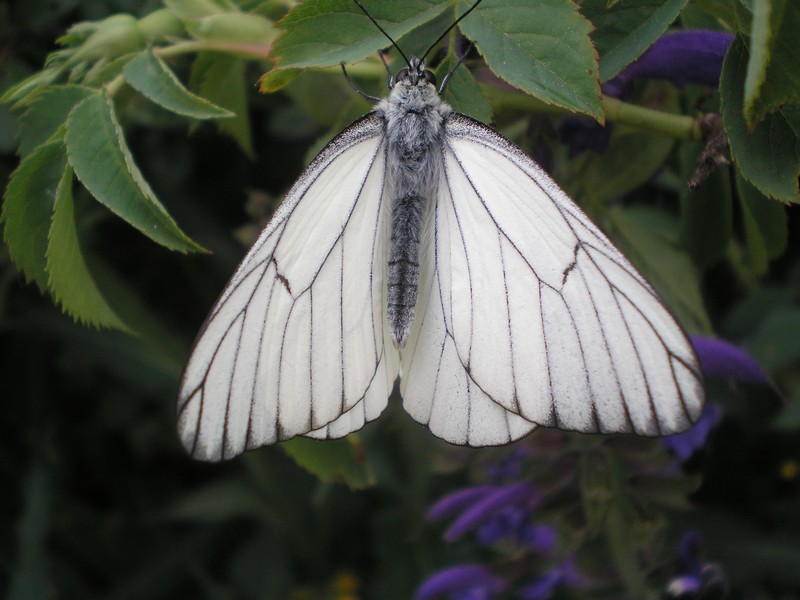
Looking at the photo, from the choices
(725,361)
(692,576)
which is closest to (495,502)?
(692,576)

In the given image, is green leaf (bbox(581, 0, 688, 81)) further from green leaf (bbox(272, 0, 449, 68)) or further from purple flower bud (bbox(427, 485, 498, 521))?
purple flower bud (bbox(427, 485, 498, 521))

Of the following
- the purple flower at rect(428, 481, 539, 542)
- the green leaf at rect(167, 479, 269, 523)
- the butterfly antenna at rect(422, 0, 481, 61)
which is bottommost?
the green leaf at rect(167, 479, 269, 523)

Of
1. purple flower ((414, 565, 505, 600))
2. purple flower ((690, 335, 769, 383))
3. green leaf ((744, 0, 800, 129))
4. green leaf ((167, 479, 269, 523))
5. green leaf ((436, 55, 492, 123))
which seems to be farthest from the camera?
green leaf ((167, 479, 269, 523))

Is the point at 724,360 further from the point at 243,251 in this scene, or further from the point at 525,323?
the point at 243,251

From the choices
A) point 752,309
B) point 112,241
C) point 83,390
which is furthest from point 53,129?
point 752,309

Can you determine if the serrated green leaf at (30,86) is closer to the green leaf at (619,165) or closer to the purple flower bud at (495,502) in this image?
the green leaf at (619,165)

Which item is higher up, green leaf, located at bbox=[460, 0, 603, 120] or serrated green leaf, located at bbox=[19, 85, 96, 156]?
serrated green leaf, located at bbox=[19, 85, 96, 156]

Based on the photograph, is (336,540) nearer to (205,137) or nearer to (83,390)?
(83,390)

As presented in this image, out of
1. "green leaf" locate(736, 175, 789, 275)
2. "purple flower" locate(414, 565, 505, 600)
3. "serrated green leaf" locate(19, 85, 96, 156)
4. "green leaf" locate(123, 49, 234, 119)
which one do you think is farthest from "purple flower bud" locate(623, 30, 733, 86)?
"purple flower" locate(414, 565, 505, 600)

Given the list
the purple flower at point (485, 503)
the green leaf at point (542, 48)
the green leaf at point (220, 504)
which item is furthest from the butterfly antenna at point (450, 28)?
the green leaf at point (220, 504)
